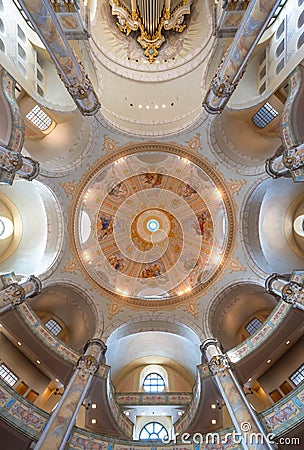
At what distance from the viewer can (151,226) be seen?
80.0 ft

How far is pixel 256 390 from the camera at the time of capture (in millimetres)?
16969

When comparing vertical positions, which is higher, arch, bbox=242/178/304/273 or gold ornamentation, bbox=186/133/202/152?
gold ornamentation, bbox=186/133/202/152

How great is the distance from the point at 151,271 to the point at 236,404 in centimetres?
1175

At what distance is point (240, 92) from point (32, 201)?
500 inches

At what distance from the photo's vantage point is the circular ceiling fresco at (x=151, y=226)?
20922 mm

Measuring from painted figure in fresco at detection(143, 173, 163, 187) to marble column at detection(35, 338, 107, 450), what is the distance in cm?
1064

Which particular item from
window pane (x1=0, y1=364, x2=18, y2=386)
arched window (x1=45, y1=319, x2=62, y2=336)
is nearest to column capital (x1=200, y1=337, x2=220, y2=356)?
arched window (x1=45, y1=319, x2=62, y2=336)

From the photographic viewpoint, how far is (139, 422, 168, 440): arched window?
18344 millimetres

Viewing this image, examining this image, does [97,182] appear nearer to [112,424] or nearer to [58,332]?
[58,332]

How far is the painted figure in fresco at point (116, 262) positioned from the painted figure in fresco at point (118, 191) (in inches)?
160

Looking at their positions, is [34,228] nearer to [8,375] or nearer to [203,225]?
[8,375]

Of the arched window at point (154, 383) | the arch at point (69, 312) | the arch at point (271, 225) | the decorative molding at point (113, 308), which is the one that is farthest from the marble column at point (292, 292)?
Answer: the arch at point (69, 312)

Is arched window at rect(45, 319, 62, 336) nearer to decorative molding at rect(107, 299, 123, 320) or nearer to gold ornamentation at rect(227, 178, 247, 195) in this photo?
decorative molding at rect(107, 299, 123, 320)

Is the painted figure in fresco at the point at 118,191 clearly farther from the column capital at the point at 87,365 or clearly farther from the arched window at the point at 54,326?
the column capital at the point at 87,365
